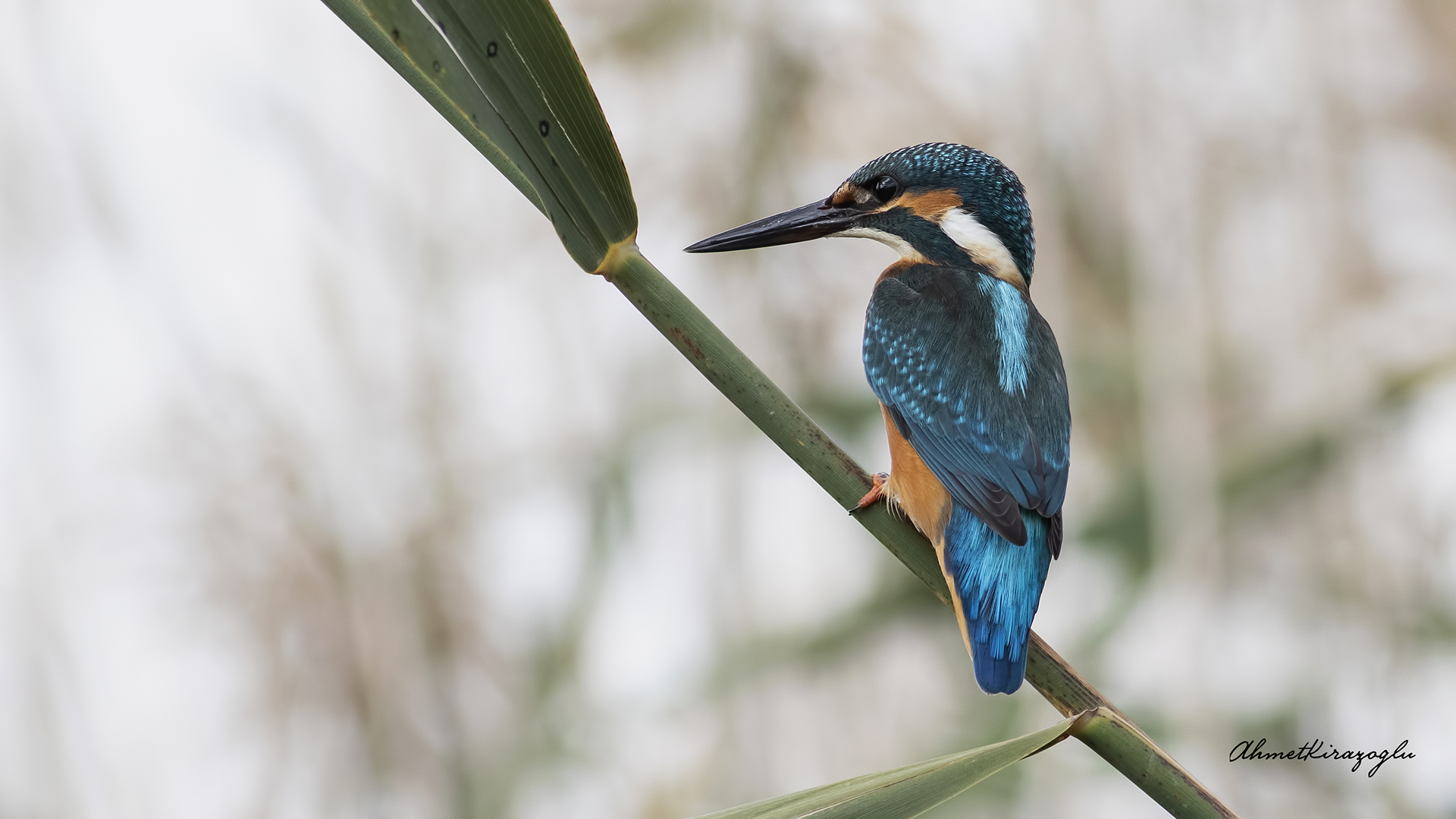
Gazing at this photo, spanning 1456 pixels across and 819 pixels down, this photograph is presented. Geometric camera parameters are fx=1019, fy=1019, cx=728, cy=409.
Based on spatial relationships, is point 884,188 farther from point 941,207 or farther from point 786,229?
point 786,229

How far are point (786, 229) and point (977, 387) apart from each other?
0.93ft

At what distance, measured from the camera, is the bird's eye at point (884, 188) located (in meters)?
1.31

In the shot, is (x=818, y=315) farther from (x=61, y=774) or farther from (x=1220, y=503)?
(x=61, y=774)

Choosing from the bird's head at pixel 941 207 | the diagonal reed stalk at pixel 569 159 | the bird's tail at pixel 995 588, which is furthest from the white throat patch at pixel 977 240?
the diagonal reed stalk at pixel 569 159

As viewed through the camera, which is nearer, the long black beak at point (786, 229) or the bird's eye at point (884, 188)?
the long black beak at point (786, 229)

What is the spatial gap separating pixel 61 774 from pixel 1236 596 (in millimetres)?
2270

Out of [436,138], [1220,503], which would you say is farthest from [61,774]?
[1220,503]

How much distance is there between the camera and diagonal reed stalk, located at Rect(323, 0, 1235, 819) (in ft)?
1.88

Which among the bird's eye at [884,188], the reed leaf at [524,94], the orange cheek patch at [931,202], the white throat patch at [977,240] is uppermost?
the reed leaf at [524,94]

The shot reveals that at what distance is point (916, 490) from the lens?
1.18 meters

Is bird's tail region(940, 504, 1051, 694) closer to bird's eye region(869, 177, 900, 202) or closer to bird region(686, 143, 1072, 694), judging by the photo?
bird region(686, 143, 1072, 694)

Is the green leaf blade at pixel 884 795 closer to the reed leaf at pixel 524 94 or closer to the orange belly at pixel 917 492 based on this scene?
the reed leaf at pixel 524 94

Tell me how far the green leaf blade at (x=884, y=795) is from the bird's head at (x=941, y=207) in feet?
2.64

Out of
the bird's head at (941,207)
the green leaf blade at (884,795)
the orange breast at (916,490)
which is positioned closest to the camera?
the green leaf blade at (884,795)
